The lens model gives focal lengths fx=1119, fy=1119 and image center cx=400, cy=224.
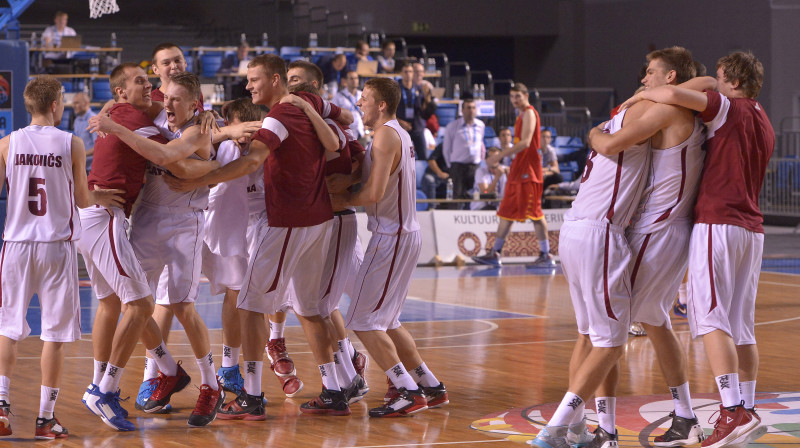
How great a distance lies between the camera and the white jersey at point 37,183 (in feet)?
20.0

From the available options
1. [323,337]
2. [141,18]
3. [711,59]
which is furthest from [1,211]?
[711,59]

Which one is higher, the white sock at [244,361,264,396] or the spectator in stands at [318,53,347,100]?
the spectator in stands at [318,53,347,100]

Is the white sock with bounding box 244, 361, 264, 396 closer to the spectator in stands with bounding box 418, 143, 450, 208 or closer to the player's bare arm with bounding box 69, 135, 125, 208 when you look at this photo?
the player's bare arm with bounding box 69, 135, 125, 208

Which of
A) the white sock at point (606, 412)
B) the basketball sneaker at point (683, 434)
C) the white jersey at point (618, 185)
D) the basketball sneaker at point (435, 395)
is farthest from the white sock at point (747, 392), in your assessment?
the basketball sneaker at point (435, 395)

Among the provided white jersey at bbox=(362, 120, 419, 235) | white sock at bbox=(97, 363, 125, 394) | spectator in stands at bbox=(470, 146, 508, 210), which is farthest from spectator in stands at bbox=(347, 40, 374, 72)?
white sock at bbox=(97, 363, 125, 394)

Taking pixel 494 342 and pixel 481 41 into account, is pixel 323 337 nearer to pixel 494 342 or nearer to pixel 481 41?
pixel 494 342

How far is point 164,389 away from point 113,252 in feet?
3.42

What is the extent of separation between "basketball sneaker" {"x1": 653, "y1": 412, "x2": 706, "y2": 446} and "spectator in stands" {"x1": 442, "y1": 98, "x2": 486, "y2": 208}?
11.4 metres

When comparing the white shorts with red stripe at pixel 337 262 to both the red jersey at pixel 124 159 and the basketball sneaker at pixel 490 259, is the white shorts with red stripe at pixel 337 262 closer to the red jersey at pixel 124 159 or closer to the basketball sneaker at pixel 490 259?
the red jersey at pixel 124 159

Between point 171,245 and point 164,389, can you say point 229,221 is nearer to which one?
point 171,245

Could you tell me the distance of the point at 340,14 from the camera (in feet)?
84.1

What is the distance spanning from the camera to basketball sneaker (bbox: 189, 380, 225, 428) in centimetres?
645

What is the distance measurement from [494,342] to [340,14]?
17158 millimetres

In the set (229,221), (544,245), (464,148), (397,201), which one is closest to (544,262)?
(544,245)
